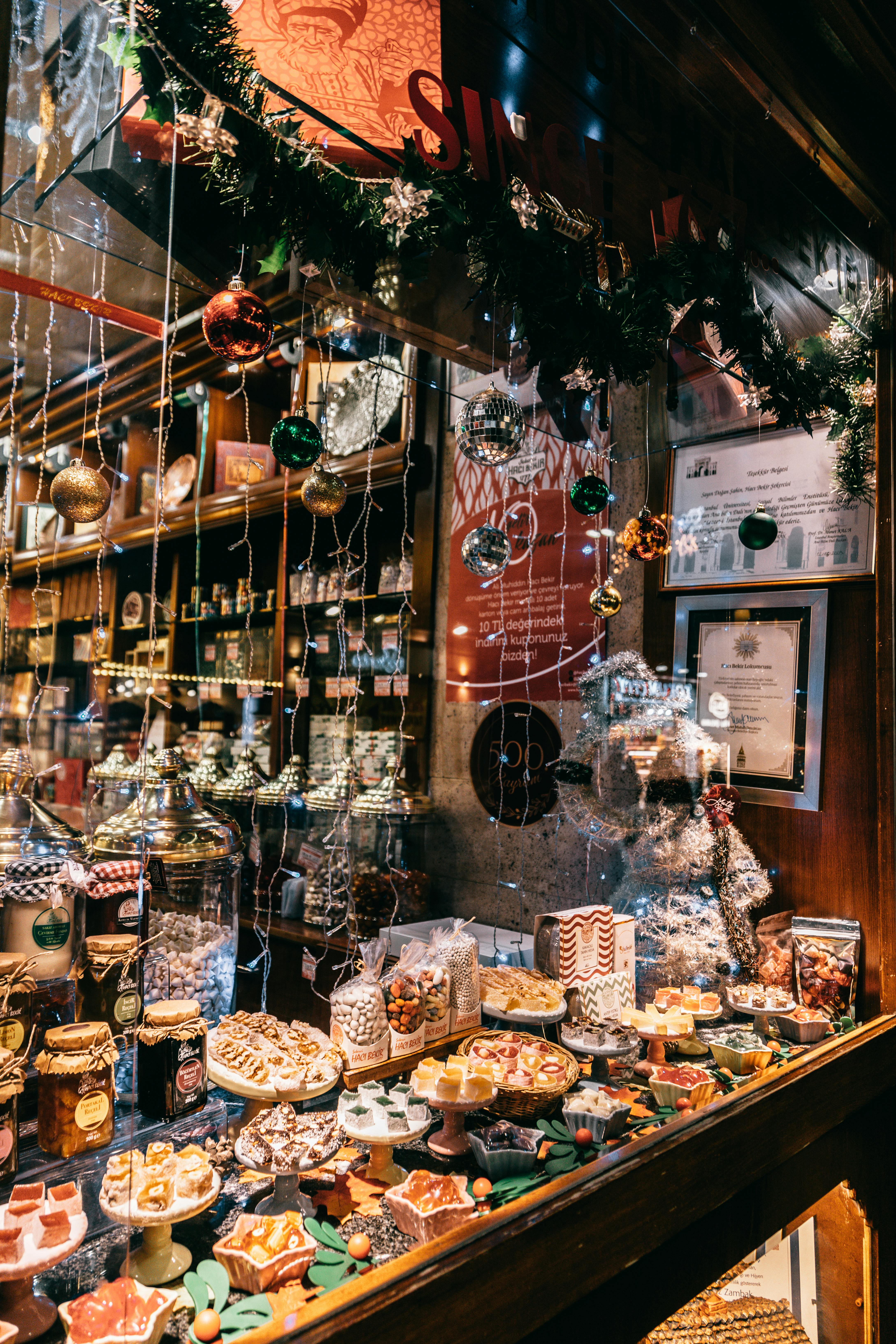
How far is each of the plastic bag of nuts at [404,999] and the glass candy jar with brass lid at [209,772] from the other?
233cm

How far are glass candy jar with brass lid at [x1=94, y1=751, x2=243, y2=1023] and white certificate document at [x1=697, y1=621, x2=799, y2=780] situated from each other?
1.30 meters

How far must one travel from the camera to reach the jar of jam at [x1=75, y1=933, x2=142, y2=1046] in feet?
4.10

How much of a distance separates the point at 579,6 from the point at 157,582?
4136 mm

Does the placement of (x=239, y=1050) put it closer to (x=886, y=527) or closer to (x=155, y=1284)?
(x=155, y=1284)

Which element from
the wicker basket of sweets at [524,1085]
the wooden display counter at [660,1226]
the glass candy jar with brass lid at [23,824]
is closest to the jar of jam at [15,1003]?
the glass candy jar with brass lid at [23,824]

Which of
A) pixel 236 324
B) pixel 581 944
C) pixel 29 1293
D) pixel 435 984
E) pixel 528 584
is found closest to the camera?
pixel 29 1293

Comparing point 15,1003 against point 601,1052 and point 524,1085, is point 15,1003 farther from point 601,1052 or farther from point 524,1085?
point 601,1052

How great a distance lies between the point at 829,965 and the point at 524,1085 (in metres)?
0.94

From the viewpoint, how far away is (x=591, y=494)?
1.95 metres

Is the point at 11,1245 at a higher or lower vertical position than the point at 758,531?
lower

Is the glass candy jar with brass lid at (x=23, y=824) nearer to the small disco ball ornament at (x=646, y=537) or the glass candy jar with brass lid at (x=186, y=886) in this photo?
the glass candy jar with brass lid at (x=186, y=886)

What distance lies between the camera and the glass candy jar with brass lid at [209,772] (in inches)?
153

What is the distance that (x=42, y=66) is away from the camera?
0.93 metres

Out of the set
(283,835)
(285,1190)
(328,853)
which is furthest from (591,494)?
(283,835)
